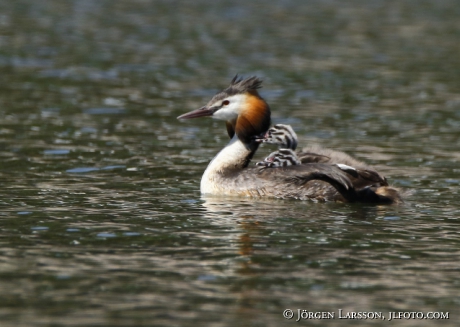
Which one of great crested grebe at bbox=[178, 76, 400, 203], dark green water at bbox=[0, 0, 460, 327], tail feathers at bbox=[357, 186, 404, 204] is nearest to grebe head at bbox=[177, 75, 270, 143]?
great crested grebe at bbox=[178, 76, 400, 203]

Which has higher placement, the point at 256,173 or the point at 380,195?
the point at 256,173

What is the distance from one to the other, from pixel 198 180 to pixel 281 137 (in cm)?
154

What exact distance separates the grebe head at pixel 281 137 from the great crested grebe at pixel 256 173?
19 cm

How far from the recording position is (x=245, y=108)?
498 inches

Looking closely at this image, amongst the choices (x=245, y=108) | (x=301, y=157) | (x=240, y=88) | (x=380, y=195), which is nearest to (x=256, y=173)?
(x=301, y=157)

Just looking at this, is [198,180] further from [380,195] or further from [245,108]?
[380,195]

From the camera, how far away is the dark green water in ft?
26.2

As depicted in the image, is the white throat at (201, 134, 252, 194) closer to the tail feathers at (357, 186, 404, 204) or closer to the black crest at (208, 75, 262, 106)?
the black crest at (208, 75, 262, 106)

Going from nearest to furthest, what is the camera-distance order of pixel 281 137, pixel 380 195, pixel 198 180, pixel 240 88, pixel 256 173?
pixel 380 195, pixel 256 173, pixel 281 137, pixel 240 88, pixel 198 180

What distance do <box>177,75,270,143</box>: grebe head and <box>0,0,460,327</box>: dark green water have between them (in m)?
0.99

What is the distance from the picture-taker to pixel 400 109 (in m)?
19.3

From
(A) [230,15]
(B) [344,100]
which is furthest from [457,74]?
(A) [230,15]

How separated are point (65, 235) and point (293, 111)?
32.2 ft

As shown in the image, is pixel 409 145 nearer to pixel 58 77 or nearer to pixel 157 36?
pixel 58 77
